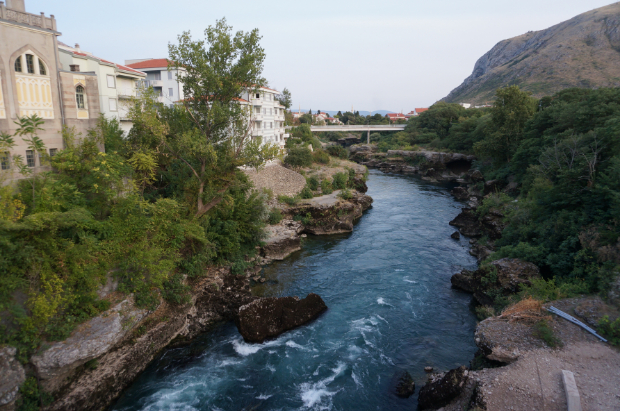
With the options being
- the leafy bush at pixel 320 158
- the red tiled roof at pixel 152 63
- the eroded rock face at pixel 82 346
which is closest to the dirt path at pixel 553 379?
the eroded rock face at pixel 82 346

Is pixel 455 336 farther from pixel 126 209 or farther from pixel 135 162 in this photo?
pixel 135 162

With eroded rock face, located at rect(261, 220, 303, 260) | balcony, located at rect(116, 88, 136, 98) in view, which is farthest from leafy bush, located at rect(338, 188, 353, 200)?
balcony, located at rect(116, 88, 136, 98)

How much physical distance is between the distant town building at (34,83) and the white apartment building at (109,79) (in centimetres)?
446

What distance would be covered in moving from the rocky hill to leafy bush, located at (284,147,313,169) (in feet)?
250

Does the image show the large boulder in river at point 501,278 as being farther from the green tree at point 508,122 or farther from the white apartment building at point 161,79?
the white apartment building at point 161,79

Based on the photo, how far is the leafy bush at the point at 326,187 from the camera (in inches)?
1605

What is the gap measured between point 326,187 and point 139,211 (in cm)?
2680

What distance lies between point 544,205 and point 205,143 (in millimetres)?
21408

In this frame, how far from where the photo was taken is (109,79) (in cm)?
2595

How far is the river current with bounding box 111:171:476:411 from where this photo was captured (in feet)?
44.6

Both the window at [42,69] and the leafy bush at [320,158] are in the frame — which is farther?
the leafy bush at [320,158]

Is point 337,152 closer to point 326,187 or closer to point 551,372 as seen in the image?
point 326,187

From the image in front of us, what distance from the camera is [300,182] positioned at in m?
40.5

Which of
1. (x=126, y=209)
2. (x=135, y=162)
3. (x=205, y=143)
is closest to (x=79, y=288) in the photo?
(x=126, y=209)
